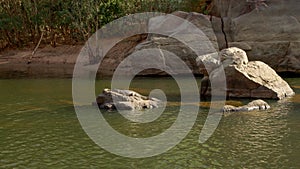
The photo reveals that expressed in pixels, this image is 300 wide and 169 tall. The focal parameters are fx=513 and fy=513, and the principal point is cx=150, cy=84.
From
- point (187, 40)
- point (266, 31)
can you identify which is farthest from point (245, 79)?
point (266, 31)

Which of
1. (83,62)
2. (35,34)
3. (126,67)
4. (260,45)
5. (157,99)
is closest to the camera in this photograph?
(157,99)

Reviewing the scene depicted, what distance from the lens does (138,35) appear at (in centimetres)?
3127

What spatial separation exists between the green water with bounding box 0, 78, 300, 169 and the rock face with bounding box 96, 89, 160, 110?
27.2 inches

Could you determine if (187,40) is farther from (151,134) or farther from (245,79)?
(151,134)

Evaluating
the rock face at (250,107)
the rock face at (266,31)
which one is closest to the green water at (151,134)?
the rock face at (250,107)

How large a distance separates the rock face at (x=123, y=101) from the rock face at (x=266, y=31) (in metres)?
9.84

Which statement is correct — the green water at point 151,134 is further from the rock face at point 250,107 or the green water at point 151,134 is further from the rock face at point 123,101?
the rock face at point 123,101

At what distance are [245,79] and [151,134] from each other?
6300 millimetres

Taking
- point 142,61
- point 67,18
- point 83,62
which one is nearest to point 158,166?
point 142,61

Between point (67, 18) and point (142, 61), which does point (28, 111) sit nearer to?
point (142, 61)

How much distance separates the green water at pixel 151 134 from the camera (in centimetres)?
1030

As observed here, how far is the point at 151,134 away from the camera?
12766 mm

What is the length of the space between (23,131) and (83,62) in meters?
17.7

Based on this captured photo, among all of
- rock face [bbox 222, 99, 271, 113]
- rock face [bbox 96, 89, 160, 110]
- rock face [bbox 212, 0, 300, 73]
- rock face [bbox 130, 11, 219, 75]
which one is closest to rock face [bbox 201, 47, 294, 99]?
rock face [bbox 222, 99, 271, 113]
